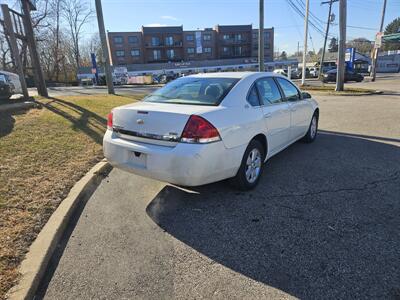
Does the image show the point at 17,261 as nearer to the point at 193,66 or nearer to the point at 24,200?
the point at 24,200

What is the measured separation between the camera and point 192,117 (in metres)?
Result: 3.25

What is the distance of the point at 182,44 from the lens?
75812mm

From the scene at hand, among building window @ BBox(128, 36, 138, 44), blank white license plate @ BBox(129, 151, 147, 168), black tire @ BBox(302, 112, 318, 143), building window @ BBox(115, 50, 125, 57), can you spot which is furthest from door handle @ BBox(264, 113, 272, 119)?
building window @ BBox(128, 36, 138, 44)

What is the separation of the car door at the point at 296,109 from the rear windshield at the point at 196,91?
1.37 meters

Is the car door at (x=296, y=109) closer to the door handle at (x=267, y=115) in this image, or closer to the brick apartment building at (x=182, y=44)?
the door handle at (x=267, y=115)

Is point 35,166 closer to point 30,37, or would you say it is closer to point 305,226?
point 305,226

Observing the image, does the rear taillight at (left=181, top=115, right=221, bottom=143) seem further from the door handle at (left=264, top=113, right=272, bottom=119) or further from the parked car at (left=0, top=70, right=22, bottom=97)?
the parked car at (left=0, top=70, right=22, bottom=97)

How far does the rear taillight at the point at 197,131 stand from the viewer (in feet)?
10.5

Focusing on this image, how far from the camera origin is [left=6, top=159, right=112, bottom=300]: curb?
2.30 metres

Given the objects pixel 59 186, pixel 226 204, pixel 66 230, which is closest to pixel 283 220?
pixel 226 204

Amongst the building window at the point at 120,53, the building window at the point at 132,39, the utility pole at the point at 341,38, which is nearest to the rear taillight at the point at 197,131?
the utility pole at the point at 341,38

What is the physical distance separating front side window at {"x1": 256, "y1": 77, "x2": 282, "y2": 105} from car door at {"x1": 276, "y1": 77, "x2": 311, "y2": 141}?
0.87ft

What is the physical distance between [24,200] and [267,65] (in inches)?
2683

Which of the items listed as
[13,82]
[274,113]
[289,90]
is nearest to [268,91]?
[274,113]
